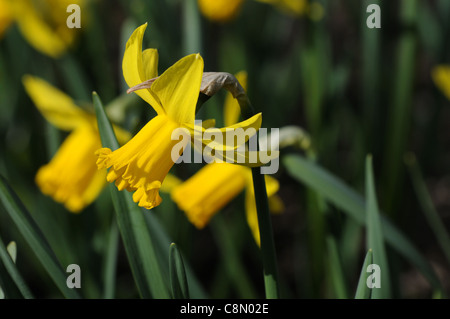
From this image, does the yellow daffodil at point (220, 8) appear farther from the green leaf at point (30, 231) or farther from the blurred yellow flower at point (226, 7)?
the green leaf at point (30, 231)

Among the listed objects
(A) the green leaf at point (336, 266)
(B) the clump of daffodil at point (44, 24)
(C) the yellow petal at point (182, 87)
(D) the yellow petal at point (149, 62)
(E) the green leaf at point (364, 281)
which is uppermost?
(B) the clump of daffodil at point (44, 24)

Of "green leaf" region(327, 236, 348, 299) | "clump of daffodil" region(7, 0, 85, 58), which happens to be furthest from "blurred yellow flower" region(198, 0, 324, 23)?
"green leaf" region(327, 236, 348, 299)

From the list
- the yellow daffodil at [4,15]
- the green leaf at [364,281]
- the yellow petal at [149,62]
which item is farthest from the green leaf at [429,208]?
the yellow daffodil at [4,15]

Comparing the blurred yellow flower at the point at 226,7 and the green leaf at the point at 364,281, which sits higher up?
the blurred yellow flower at the point at 226,7

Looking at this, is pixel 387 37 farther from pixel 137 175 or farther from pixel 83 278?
pixel 137 175

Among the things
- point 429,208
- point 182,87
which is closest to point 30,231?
point 182,87
